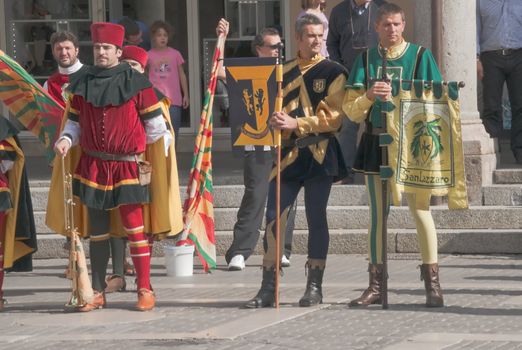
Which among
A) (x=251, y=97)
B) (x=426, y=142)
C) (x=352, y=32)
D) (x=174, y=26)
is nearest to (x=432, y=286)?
(x=426, y=142)

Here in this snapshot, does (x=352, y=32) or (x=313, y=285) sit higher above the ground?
(x=352, y=32)

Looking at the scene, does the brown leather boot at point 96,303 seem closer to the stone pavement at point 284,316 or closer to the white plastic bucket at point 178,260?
the stone pavement at point 284,316

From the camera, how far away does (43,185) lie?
14570 mm

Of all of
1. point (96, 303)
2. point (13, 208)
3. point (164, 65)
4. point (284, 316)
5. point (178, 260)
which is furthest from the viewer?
point (164, 65)

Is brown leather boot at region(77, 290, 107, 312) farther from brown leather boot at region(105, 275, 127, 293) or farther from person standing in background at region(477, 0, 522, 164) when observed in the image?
person standing in background at region(477, 0, 522, 164)

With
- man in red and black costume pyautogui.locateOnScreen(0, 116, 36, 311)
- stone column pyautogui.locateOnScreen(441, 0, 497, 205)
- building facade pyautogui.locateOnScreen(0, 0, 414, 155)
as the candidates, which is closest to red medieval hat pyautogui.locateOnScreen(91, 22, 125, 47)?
man in red and black costume pyautogui.locateOnScreen(0, 116, 36, 311)

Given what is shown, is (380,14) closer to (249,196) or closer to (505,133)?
(249,196)

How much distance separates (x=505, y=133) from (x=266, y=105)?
772 cm

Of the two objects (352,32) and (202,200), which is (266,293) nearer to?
(202,200)

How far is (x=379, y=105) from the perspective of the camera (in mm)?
10117

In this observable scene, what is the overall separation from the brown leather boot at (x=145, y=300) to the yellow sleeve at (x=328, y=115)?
60.4 inches

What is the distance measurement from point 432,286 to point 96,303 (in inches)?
91.3

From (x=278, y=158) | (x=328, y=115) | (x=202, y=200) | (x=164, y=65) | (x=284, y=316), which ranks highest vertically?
(x=164, y=65)

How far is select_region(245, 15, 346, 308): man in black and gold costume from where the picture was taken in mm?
10117
